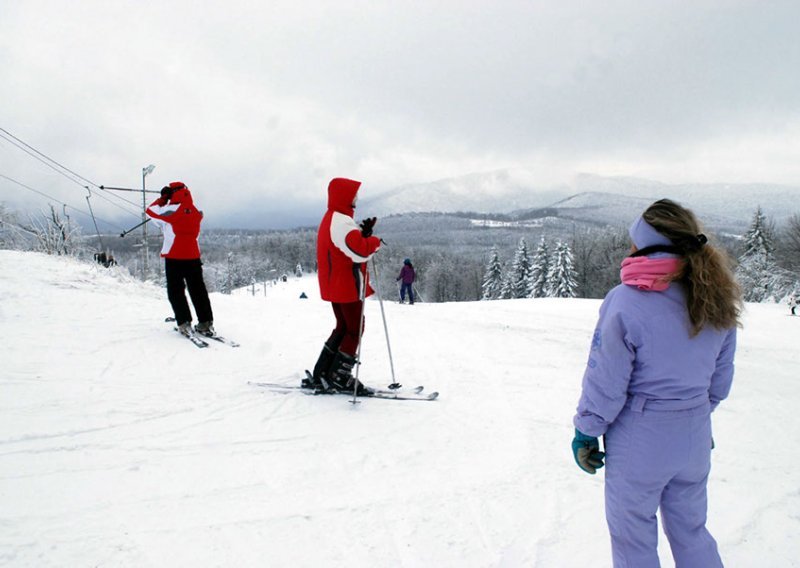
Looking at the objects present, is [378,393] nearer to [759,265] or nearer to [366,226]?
[366,226]

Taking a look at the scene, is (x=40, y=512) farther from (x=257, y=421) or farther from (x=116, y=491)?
(x=257, y=421)

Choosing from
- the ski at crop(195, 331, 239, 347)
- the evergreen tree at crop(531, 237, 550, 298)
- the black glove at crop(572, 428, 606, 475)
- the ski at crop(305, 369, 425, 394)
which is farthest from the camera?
the evergreen tree at crop(531, 237, 550, 298)

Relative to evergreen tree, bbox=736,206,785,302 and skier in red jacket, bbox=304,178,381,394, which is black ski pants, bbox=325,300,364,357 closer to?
skier in red jacket, bbox=304,178,381,394

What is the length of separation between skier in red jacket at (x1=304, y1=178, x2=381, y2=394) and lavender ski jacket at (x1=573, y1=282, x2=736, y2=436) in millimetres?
2943

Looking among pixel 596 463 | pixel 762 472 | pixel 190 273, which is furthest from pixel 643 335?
pixel 190 273

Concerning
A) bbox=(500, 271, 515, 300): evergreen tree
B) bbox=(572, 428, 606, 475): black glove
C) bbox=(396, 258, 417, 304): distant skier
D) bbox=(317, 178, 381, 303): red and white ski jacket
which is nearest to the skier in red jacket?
bbox=(317, 178, 381, 303): red and white ski jacket

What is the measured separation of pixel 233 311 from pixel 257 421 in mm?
6146

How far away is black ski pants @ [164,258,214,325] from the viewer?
6.70 m

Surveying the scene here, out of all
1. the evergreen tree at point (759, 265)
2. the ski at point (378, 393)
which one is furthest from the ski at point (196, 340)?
the evergreen tree at point (759, 265)

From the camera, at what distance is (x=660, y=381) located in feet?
6.60

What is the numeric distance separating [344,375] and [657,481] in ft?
11.8

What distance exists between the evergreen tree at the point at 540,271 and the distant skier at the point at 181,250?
155 feet

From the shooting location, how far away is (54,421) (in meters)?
3.86

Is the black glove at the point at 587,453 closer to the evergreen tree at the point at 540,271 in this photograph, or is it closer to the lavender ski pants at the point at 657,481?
the lavender ski pants at the point at 657,481
